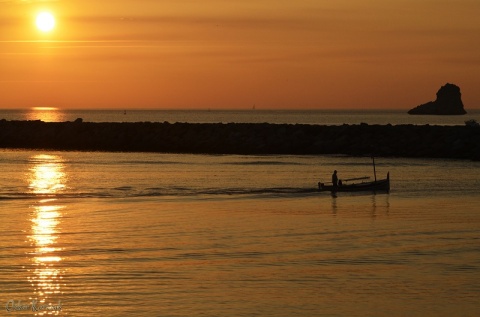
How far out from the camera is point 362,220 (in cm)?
2833

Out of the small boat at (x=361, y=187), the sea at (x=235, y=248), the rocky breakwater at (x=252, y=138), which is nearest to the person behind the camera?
the sea at (x=235, y=248)

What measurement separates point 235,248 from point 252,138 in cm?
5066

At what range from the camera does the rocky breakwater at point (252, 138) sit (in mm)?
64938

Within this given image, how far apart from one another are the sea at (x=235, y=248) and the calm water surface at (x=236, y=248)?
0.13 ft

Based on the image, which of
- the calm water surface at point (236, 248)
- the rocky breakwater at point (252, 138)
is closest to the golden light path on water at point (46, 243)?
the calm water surface at point (236, 248)

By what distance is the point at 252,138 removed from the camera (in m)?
72.8

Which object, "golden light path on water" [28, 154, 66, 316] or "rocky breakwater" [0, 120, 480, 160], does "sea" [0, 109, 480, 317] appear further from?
"rocky breakwater" [0, 120, 480, 160]

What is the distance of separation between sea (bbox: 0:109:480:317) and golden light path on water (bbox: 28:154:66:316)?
5cm

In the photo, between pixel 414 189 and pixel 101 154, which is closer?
pixel 414 189

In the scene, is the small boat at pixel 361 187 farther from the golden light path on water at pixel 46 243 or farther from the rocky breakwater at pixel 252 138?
the rocky breakwater at pixel 252 138

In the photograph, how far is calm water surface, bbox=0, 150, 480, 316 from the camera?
54.6ft

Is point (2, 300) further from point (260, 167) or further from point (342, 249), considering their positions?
point (260, 167)

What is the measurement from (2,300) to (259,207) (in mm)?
16400

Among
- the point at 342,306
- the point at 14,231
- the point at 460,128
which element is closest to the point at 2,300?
the point at 342,306
